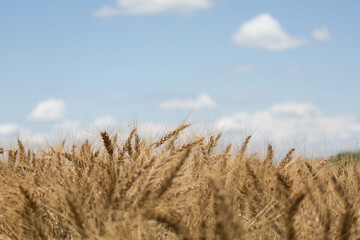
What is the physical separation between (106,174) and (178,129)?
2.25 feet

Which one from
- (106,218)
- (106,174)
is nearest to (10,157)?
(106,174)

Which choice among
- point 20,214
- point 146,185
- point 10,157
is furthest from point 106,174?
point 10,157

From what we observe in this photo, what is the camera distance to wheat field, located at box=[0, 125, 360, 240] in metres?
1.59

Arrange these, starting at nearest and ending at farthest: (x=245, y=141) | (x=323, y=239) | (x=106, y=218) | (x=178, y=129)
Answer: (x=323, y=239)
(x=106, y=218)
(x=178, y=129)
(x=245, y=141)

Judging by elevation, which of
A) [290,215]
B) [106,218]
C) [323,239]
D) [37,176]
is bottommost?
[323,239]

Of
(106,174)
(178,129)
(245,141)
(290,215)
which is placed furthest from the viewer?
(245,141)

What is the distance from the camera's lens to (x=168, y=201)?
6.81 feet

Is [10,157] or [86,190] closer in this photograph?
[86,190]

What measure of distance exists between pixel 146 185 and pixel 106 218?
1.20ft

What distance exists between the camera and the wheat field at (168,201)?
1.59 m

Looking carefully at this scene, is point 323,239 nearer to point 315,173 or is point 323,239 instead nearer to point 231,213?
point 231,213

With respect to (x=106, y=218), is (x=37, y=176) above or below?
above

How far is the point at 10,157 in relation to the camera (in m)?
3.68

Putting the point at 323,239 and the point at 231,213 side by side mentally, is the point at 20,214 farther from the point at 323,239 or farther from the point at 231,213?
the point at 323,239
